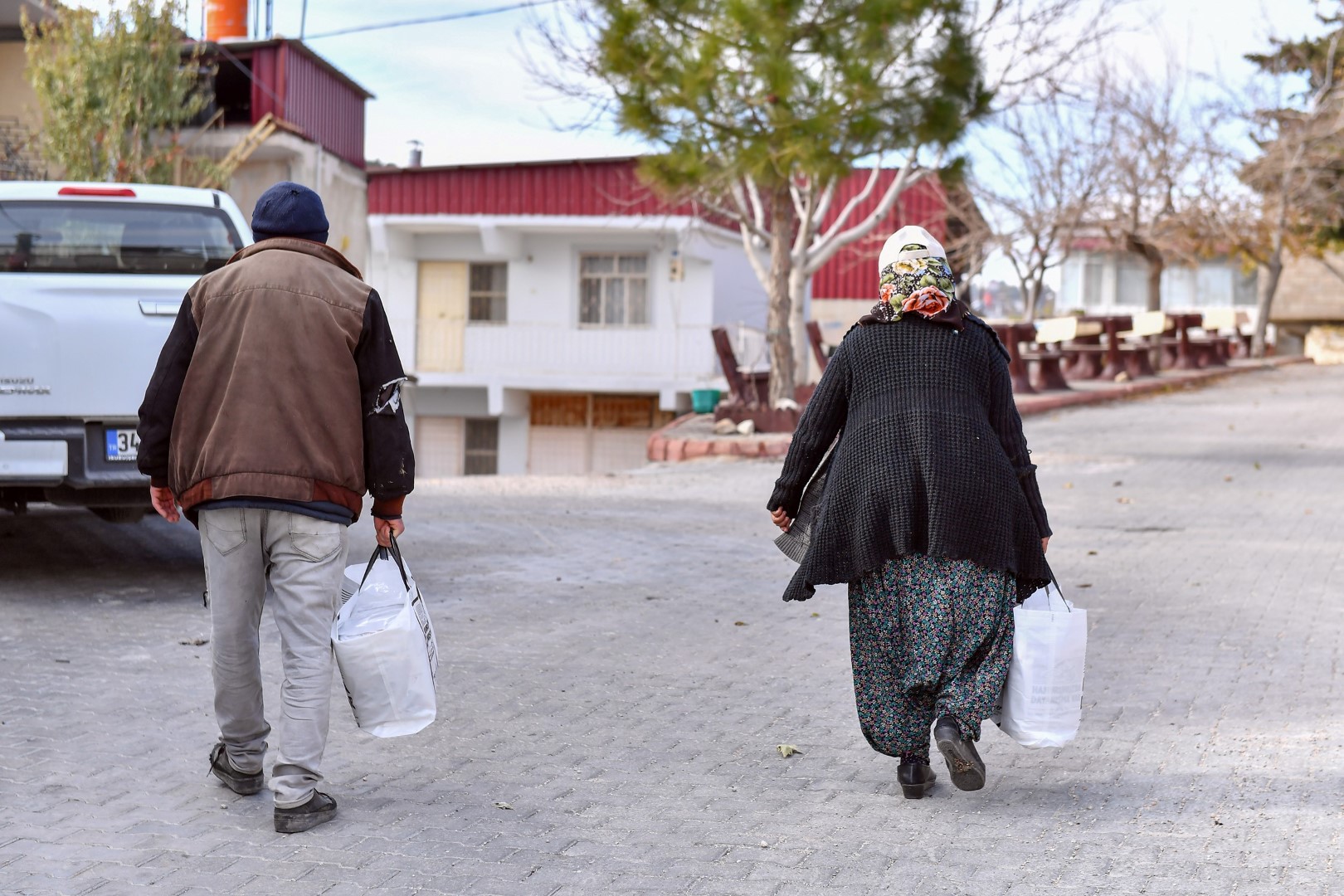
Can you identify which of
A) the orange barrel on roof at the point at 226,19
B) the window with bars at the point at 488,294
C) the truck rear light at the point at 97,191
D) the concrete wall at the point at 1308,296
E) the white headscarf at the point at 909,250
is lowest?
the white headscarf at the point at 909,250

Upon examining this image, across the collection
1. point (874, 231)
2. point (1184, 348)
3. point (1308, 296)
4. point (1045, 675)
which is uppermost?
point (874, 231)

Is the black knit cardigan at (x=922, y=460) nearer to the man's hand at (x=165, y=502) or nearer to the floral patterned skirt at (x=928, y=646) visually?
the floral patterned skirt at (x=928, y=646)

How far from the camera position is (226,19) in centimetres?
2827

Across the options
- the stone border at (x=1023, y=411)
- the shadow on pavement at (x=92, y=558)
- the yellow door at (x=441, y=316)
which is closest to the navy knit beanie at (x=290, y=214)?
the shadow on pavement at (x=92, y=558)

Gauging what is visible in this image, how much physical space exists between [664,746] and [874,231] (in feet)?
112

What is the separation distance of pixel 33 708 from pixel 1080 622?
366 cm

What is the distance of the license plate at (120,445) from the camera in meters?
7.18

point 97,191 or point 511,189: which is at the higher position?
point 511,189

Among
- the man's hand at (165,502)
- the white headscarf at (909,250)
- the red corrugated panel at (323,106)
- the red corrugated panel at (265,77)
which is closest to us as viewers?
the man's hand at (165,502)

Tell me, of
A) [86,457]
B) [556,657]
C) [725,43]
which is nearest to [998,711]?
[556,657]

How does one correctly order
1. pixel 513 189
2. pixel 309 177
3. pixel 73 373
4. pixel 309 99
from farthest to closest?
1. pixel 309 99
2. pixel 513 189
3. pixel 309 177
4. pixel 73 373

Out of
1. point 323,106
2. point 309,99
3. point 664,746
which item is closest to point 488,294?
point 323,106

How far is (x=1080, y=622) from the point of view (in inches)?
167

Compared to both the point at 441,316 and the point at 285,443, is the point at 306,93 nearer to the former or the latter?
the point at 441,316
